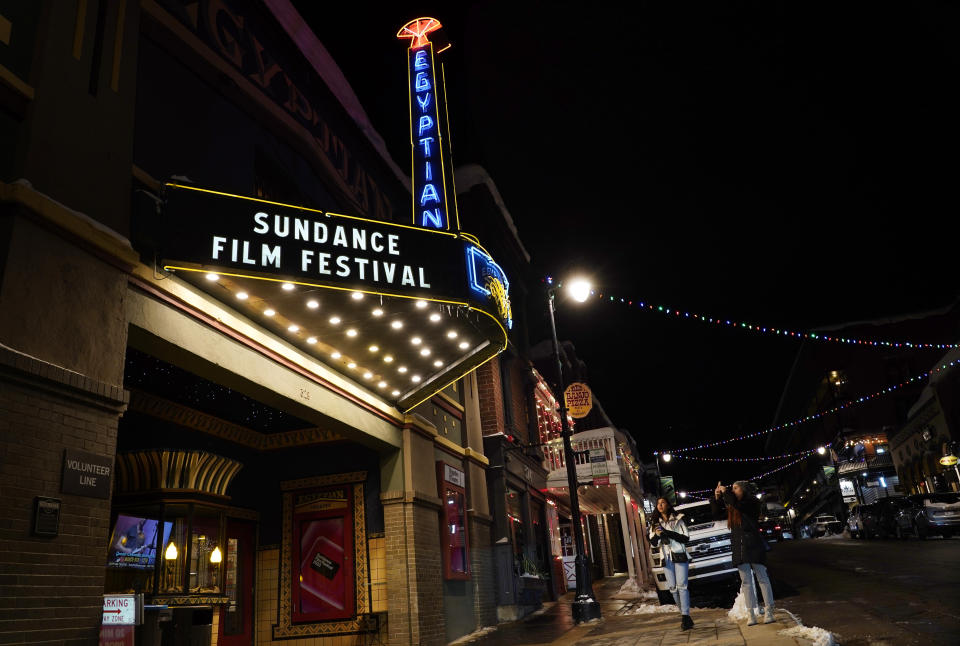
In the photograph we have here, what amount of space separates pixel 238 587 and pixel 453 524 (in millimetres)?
4532

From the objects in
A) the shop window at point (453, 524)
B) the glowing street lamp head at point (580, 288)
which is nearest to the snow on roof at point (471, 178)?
the glowing street lamp head at point (580, 288)

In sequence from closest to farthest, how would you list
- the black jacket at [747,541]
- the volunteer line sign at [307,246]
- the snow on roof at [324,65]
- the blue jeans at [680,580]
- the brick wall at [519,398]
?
the volunteer line sign at [307,246], the black jacket at [747,541], the blue jeans at [680,580], the snow on roof at [324,65], the brick wall at [519,398]

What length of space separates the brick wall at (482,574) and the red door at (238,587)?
4.83 metres

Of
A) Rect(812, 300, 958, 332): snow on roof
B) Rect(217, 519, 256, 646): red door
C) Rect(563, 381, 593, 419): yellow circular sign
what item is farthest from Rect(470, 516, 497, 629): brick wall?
Rect(812, 300, 958, 332): snow on roof

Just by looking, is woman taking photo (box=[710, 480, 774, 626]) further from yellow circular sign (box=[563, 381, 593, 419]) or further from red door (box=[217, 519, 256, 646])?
yellow circular sign (box=[563, 381, 593, 419])

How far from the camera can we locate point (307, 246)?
8242mm

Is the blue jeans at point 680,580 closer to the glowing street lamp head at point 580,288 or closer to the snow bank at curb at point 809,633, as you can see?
the snow bank at curb at point 809,633

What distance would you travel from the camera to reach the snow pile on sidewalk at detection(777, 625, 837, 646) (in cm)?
669

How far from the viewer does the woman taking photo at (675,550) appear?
9945mm

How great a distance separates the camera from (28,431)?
560cm

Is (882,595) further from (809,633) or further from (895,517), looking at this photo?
(895,517)

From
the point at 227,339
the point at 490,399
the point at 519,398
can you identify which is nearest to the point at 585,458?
the point at 519,398

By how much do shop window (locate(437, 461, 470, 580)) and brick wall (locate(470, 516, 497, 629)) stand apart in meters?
0.44

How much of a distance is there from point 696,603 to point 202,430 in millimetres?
10475
